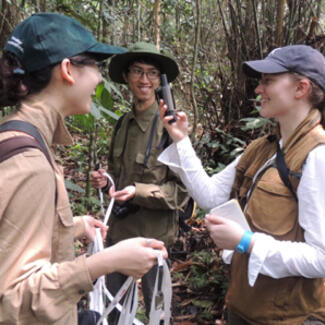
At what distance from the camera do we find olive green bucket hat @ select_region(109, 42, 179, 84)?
239cm

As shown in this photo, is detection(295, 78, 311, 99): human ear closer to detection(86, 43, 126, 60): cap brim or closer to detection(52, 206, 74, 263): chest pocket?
detection(86, 43, 126, 60): cap brim

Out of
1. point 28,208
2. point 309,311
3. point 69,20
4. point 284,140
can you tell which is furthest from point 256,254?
point 69,20

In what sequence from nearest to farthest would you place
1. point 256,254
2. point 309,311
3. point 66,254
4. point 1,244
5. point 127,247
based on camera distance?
point 1,244, point 127,247, point 66,254, point 256,254, point 309,311

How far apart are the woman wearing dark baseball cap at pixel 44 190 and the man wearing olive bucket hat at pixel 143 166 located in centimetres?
108

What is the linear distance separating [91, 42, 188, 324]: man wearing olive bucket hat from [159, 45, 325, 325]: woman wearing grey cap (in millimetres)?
776

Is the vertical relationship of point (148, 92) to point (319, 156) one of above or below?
above

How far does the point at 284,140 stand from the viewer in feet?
5.31

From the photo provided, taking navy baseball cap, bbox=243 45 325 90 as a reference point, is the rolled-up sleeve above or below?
below

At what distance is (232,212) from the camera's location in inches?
56.4

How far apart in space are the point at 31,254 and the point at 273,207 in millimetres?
1026

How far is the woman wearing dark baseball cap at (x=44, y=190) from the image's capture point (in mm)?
928

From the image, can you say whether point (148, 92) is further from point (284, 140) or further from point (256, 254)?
point (256, 254)

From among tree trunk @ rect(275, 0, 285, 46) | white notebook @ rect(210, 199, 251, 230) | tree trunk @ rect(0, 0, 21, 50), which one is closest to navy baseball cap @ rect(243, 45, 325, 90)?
white notebook @ rect(210, 199, 251, 230)

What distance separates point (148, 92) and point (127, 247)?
1611 millimetres
